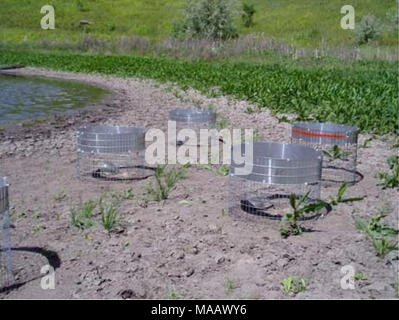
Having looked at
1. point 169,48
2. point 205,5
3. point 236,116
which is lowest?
point 236,116

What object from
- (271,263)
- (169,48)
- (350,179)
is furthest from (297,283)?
(169,48)

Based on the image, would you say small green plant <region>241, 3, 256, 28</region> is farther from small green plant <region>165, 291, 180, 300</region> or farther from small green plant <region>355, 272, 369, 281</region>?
small green plant <region>165, 291, 180, 300</region>

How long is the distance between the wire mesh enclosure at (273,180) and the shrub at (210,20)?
3228cm

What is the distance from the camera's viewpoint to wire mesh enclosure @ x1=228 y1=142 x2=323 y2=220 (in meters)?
4.94

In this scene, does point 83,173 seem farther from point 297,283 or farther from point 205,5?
A: point 205,5

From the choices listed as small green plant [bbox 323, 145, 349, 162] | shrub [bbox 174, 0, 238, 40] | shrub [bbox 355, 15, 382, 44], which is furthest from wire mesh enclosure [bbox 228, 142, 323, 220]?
shrub [bbox 355, 15, 382, 44]

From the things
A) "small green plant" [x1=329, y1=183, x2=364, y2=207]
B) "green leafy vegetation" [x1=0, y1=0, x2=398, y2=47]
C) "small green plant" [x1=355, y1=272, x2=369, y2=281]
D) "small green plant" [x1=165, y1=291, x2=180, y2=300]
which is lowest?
"small green plant" [x1=165, y1=291, x2=180, y2=300]

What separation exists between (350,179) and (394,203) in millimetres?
1119

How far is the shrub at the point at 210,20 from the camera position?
37500 mm

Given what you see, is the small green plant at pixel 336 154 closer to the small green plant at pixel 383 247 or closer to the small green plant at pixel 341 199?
the small green plant at pixel 341 199

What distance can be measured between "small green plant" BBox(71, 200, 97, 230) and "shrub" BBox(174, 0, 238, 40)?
32986 mm

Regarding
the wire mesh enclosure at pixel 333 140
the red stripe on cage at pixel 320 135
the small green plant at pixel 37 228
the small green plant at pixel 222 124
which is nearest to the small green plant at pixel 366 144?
the wire mesh enclosure at pixel 333 140

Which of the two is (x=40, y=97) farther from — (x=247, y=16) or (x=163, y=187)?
(x=247, y=16)

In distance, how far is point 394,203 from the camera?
5.53 meters
